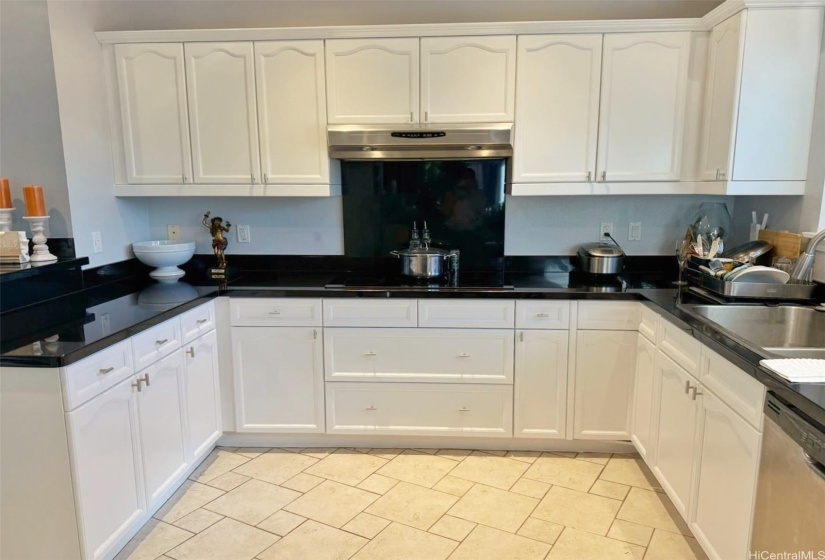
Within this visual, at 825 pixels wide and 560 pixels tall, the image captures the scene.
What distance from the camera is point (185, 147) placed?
2.89 m

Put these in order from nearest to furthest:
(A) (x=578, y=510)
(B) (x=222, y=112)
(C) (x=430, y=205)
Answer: (A) (x=578, y=510) → (B) (x=222, y=112) → (C) (x=430, y=205)

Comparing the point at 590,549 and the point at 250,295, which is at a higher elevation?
the point at 250,295

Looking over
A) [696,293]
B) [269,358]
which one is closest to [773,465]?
[696,293]

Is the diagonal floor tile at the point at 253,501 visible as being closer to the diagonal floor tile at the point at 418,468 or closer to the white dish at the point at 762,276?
the diagonal floor tile at the point at 418,468

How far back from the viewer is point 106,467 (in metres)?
1.90

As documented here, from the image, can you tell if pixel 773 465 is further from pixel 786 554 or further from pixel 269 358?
pixel 269 358

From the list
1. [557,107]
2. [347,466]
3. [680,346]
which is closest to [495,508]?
[347,466]

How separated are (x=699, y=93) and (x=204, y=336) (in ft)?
9.04

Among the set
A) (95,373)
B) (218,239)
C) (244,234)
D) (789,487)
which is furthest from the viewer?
(244,234)

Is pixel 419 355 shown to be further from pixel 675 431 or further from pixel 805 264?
pixel 805 264

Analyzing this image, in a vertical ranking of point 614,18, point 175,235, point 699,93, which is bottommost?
point 175,235

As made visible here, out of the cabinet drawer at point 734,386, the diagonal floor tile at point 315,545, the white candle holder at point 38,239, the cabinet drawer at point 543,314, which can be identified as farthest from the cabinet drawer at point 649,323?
the white candle holder at point 38,239

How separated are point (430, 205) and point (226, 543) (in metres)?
2.00

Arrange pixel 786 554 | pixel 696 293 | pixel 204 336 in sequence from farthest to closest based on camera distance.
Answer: pixel 204 336 < pixel 696 293 < pixel 786 554
